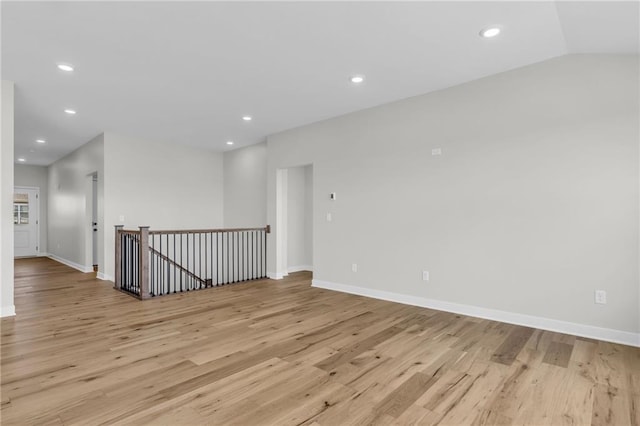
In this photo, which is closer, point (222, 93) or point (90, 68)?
point (90, 68)

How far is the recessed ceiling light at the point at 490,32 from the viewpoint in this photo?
110 inches

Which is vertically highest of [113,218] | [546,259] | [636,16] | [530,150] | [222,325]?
[636,16]

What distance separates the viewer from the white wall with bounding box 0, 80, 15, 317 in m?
3.79

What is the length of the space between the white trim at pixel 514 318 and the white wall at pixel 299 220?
2.25 meters

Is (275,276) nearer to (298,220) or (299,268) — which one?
(299,268)

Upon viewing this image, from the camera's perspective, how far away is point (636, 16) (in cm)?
246

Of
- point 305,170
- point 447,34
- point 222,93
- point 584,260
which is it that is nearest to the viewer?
point 447,34

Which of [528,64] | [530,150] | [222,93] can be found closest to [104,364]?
[222,93]

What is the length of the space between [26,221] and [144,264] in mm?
8088

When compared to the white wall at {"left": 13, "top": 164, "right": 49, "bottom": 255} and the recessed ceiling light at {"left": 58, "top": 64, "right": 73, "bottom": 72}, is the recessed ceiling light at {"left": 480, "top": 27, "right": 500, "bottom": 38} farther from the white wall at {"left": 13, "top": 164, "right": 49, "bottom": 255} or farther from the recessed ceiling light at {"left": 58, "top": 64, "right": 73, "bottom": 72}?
the white wall at {"left": 13, "top": 164, "right": 49, "bottom": 255}

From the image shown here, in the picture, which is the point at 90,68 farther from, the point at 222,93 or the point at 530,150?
the point at 530,150

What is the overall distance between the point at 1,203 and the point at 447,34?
5134 millimetres

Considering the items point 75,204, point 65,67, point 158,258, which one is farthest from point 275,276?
point 75,204

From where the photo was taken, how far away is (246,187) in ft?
24.7
